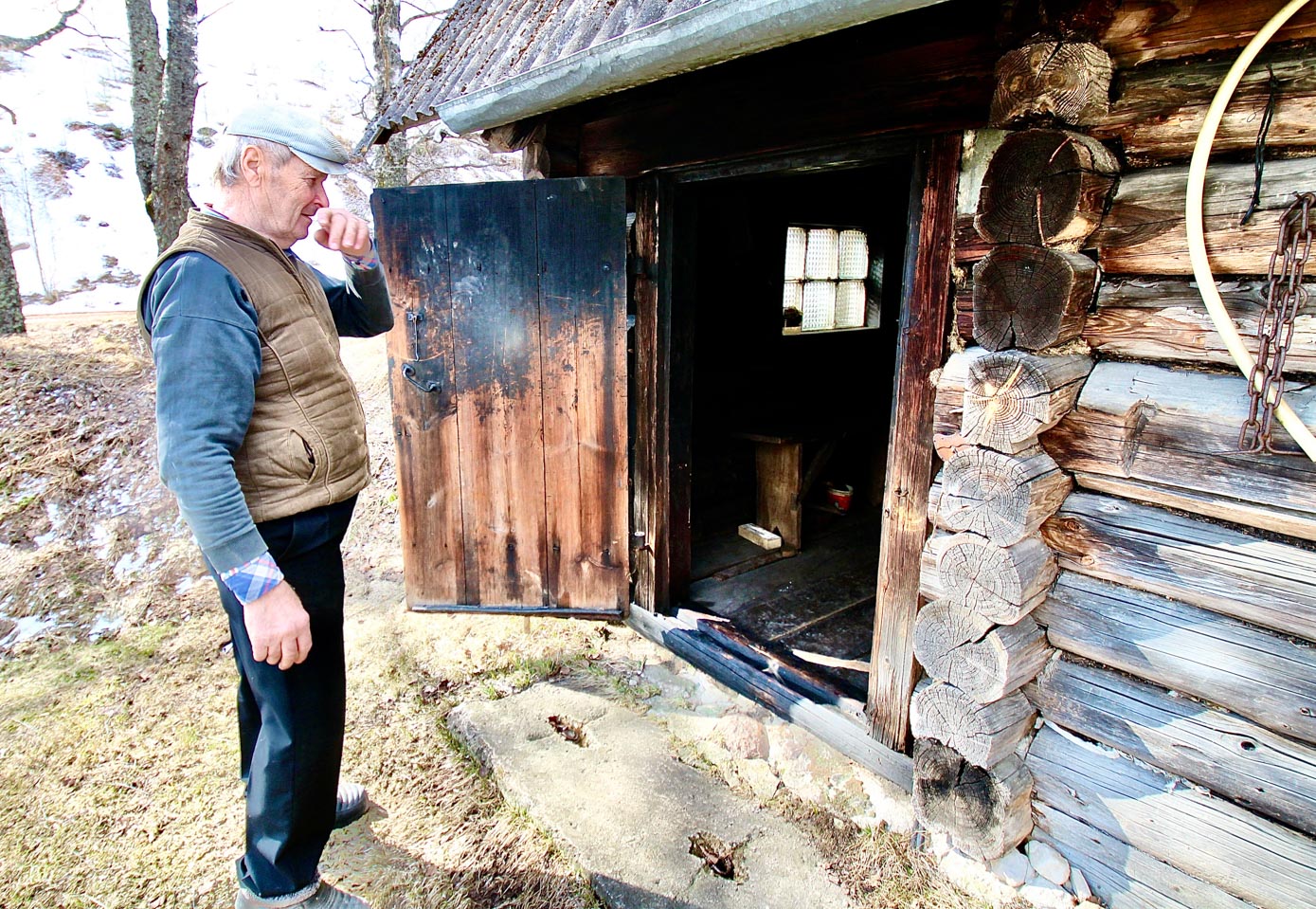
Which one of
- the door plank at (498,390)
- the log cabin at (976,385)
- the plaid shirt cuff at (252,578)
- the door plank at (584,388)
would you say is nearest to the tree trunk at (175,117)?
the log cabin at (976,385)

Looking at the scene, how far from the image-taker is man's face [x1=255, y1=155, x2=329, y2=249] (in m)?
1.83

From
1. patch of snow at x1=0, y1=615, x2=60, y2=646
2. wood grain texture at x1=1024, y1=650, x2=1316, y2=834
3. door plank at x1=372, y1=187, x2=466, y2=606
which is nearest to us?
wood grain texture at x1=1024, y1=650, x2=1316, y2=834

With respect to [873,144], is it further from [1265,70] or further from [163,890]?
[163,890]

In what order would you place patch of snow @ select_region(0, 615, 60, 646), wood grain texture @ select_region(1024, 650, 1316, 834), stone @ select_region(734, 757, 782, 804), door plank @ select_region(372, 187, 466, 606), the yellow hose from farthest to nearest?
patch of snow @ select_region(0, 615, 60, 646) → door plank @ select_region(372, 187, 466, 606) → stone @ select_region(734, 757, 782, 804) → wood grain texture @ select_region(1024, 650, 1316, 834) → the yellow hose

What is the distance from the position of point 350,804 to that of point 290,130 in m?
2.18

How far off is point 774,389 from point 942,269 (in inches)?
147

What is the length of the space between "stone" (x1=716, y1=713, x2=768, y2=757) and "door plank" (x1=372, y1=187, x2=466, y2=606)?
1574 mm

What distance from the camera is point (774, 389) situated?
6078 millimetres

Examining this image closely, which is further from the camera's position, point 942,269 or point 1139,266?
point 942,269

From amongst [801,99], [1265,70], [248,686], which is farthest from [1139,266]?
[248,686]

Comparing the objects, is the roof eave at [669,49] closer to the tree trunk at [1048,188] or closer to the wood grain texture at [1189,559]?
the tree trunk at [1048,188]

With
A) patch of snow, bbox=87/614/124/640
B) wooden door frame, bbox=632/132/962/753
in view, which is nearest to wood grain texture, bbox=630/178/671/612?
wooden door frame, bbox=632/132/962/753

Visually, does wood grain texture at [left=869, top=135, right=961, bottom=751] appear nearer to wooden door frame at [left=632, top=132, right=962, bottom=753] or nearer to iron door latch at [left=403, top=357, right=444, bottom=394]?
wooden door frame at [left=632, top=132, right=962, bottom=753]

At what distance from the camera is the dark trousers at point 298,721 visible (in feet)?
6.20
